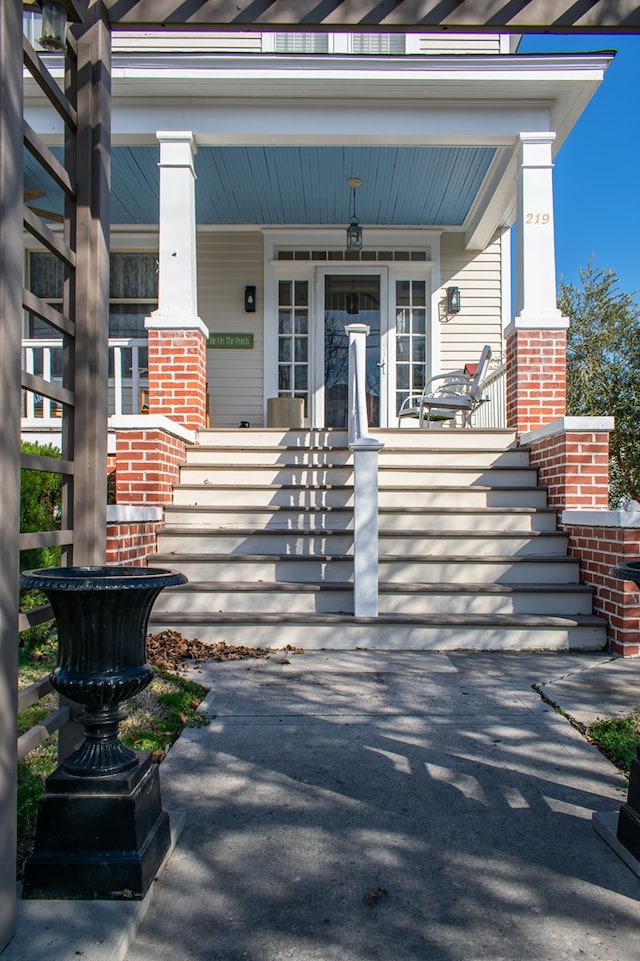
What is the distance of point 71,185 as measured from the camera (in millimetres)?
2299

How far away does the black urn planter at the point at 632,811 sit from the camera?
6.31 feet

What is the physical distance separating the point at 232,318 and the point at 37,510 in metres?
4.47

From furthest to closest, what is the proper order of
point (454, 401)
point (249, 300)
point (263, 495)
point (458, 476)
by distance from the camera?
1. point (249, 300)
2. point (454, 401)
3. point (458, 476)
4. point (263, 495)

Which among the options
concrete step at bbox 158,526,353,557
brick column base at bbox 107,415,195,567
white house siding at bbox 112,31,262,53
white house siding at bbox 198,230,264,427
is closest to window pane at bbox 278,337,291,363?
white house siding at bbox 198,230,264,427

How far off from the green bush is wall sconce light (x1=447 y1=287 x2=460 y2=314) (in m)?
5.04

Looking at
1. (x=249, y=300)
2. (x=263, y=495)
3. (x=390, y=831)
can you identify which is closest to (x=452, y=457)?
(x=263, y=495)

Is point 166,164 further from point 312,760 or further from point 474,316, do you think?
point 312,760

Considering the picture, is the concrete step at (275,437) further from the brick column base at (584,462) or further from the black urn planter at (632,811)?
the black urn planter at (632,811)

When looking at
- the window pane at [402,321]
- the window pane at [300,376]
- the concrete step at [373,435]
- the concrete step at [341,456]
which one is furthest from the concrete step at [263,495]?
the window pane at [402,321]

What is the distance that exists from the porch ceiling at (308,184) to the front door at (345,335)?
2.49 feet

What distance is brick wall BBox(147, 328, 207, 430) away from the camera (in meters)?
→ 5.98

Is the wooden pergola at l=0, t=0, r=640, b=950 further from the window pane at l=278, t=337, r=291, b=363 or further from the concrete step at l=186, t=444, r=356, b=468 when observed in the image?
the window pane at l=278, t=337, r=291, b=363

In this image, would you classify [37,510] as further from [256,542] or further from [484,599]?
[484,599]

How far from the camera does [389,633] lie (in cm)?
424
